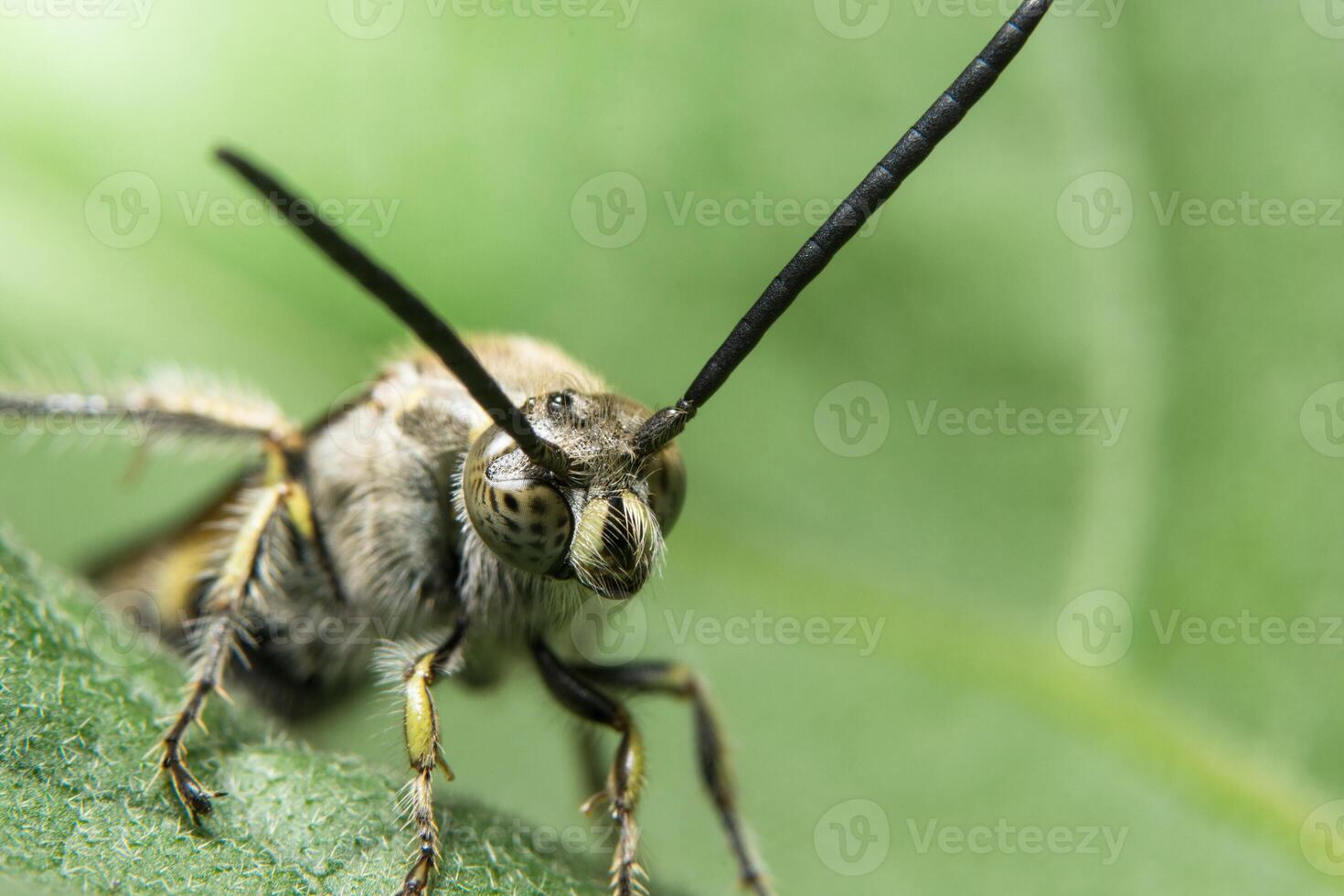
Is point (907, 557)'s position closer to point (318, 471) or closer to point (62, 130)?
point (318, 471)

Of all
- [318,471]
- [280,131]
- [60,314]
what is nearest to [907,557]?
[318,471]

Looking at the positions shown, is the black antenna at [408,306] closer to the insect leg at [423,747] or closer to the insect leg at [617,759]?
the insect leg at [423,747]

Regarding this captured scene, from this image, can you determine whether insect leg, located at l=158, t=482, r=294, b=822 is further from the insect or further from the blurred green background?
the blurred green background

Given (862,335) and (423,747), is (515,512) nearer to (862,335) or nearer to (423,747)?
(423,747)

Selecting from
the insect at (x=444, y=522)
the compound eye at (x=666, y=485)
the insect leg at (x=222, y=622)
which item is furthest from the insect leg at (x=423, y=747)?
the compound eye at (x=666, y=485)

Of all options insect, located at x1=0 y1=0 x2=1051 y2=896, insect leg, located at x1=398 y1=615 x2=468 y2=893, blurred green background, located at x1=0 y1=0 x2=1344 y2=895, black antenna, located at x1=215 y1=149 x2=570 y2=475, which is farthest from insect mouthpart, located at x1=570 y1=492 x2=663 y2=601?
blurred green background, located at x1=0 y1=0 x2=1344 y2=895

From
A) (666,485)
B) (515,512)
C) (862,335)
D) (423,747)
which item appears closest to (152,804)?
(423,747)
